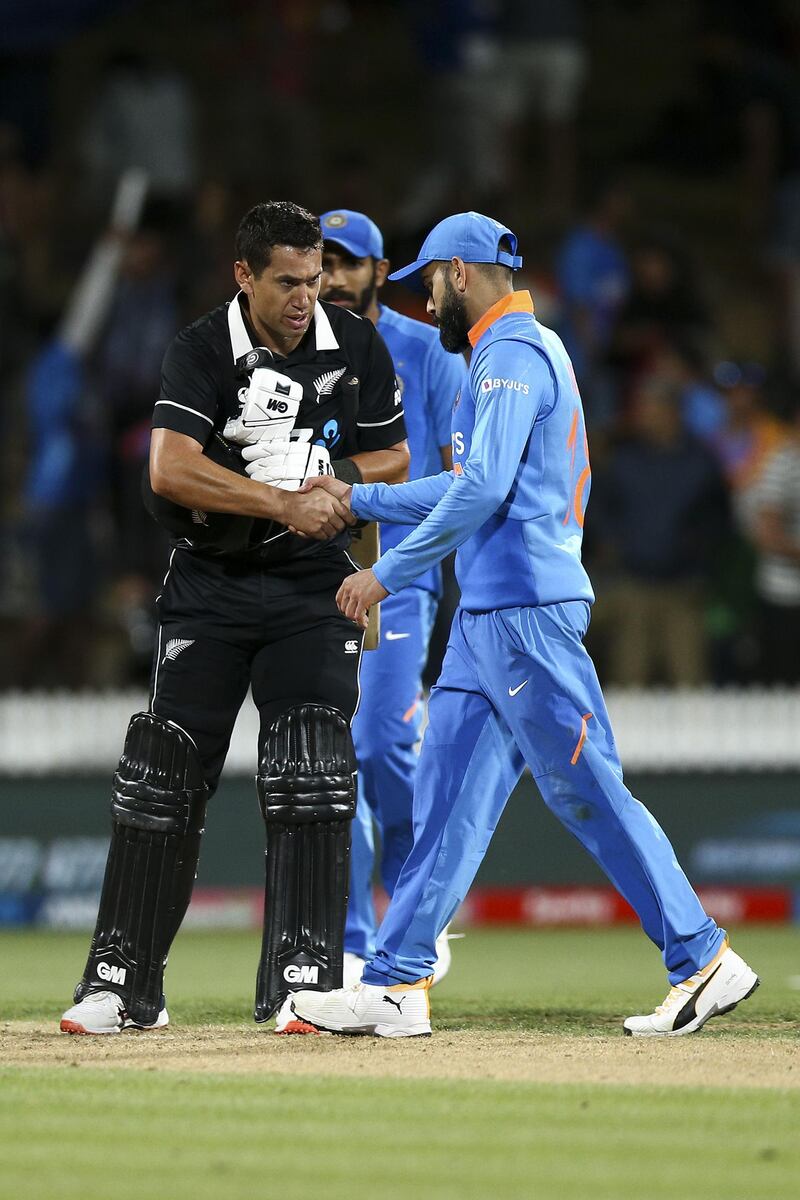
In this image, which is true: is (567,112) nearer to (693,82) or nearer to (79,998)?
(693,82)

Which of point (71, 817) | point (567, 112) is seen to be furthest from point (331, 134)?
point (71, 817)

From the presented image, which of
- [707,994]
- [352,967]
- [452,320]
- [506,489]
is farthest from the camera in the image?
[352,967]

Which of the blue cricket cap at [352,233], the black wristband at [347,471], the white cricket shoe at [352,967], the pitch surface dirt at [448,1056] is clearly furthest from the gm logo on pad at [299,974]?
the blue cricket cap at [352,233]

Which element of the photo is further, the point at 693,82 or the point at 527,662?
the point at 693,82

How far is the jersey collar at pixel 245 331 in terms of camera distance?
6438 mm

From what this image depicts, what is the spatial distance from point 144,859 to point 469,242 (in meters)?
2.17

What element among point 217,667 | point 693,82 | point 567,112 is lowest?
point 217,667

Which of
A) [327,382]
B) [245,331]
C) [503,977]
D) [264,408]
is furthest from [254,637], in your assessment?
[503,977]

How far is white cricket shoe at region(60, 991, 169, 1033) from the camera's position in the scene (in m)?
6.30

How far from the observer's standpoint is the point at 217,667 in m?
6.44

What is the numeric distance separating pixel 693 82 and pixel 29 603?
1001cm

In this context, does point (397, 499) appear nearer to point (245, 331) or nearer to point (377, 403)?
point (377, 403)

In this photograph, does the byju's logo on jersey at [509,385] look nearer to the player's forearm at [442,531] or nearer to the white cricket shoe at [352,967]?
the player's forearm at [442,531]

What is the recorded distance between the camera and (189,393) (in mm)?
6324
